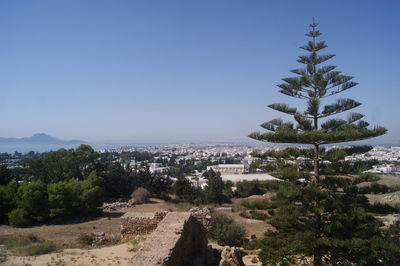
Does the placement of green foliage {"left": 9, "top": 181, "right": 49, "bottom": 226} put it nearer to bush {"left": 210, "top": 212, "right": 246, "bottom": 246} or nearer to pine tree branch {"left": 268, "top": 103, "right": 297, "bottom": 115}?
bush {"left": 210, "top": 212, "right": 246, "bottom": 246}

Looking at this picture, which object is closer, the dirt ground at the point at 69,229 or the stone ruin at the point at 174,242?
the stone ruin at the point at 174,242

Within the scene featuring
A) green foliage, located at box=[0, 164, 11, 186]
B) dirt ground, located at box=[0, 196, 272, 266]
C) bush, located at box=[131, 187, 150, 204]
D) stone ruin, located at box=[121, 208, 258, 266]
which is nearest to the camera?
stone ruin, located at box=[121, 208, 258, 266]

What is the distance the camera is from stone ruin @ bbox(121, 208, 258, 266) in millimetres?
4902

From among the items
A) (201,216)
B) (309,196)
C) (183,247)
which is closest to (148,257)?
(183,247)

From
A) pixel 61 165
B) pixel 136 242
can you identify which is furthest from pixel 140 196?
pixel 136 242

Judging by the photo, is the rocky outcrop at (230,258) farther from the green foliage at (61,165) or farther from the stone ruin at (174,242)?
the green foliage at (61,165)

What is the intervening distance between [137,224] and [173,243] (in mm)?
4512

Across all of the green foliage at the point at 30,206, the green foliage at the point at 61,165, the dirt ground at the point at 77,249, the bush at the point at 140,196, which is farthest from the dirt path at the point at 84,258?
the green foliage at the point at 61,165

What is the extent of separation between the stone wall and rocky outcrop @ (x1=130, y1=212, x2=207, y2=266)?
6.70ft

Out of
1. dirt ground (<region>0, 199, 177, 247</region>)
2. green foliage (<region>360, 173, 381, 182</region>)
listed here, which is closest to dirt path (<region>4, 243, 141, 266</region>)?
dirt ground (<region>0, 199, 177, 247</region>)

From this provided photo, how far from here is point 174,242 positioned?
211 inches


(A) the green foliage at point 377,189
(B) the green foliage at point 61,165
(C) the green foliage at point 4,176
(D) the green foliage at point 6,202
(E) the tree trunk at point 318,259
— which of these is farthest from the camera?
(B) the green foliage at point 61,165

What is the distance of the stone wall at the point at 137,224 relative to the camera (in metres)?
9.12

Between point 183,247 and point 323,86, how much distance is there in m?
5.62
